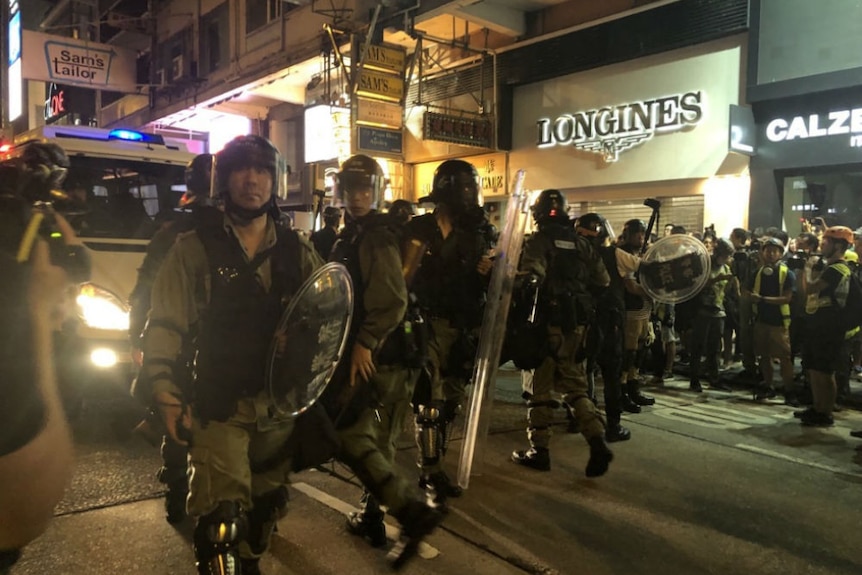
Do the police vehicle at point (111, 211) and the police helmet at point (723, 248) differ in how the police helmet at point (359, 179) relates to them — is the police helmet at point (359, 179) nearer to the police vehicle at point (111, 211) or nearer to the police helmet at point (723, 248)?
the police vehicle at point (111, 211)

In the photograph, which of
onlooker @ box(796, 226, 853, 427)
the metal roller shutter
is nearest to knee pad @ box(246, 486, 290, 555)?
onlooker @ box(796, 226, 853, 427)

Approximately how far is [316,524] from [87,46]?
53.9 feet

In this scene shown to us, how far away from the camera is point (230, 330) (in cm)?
264

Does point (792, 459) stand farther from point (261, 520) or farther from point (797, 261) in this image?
point (261, 520)

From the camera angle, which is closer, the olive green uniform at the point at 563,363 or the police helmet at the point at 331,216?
the olive green uniform at the point at 563,363

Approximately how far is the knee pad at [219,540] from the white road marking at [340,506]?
1.43 m

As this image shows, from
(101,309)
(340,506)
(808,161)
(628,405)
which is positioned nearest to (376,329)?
(340,506)

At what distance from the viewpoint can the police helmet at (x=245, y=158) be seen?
9.30 ft

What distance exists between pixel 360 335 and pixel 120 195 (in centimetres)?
469

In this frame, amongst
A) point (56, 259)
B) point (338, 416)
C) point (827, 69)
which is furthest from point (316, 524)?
point (827, 69)

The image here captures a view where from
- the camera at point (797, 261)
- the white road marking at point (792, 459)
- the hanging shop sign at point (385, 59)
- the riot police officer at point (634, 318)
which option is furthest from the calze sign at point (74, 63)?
the white road marking at point (792, 459)

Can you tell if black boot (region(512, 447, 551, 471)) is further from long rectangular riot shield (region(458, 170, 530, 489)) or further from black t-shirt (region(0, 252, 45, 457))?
black t-shirt (region(0, 252, 45, 457))

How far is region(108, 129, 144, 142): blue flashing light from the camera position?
24.4ft

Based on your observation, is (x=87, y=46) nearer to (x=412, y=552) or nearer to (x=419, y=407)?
(x=419, y=407)
